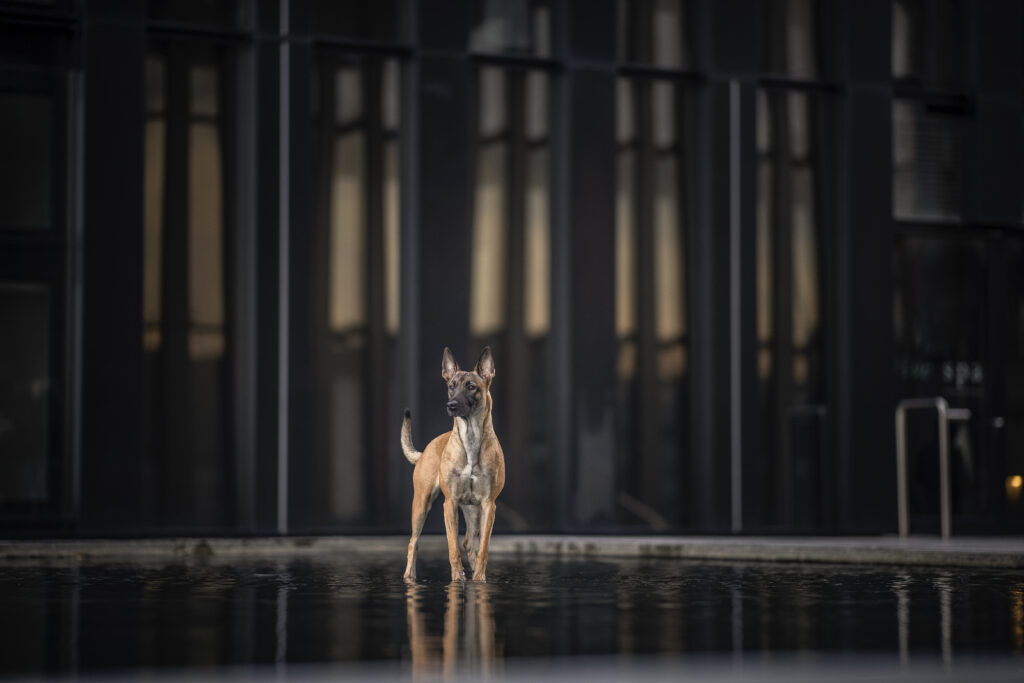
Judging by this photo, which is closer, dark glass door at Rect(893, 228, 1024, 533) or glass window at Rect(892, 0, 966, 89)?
dark glass door at Rect(893, 228, 1024, 533)

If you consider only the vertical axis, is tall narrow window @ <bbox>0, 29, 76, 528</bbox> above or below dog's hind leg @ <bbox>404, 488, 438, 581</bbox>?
above

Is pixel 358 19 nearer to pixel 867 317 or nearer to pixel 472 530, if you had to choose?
pixel 867 317

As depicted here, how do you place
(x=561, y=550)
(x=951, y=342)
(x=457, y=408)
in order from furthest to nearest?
(x=951, y=342), (x=561, y=550), (x=457, y=408)

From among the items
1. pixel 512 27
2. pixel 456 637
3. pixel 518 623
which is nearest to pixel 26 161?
pixel 512 27

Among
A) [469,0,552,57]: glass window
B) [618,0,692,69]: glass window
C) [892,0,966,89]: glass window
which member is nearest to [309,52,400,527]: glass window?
[469,0,552,57]: glass window

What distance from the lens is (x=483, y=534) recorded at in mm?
12344

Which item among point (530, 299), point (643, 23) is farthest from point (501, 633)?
point (643, 23)

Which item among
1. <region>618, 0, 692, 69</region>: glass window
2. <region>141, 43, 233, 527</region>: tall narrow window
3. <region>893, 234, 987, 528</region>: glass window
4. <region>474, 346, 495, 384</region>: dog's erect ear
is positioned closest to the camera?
<region>474, 346, 495, 384</region>: dog's erect ear

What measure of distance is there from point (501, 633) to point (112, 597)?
387 cm

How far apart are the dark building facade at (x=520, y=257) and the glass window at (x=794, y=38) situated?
4 cm

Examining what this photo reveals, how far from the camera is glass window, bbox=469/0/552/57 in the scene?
22.5m

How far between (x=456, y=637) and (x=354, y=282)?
1359 cm

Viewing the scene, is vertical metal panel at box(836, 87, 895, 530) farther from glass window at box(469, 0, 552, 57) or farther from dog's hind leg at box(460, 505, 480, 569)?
dog's hind leg at box(460, 505, 480, 569)

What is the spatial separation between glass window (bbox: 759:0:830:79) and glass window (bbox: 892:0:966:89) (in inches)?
51.7
